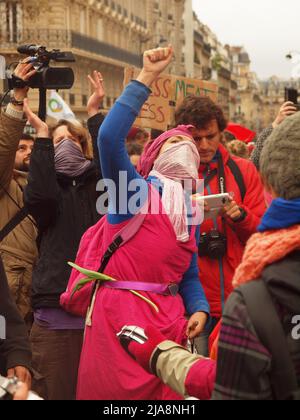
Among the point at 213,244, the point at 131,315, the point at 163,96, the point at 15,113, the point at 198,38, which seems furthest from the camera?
the point at 198,38

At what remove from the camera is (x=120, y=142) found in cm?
312

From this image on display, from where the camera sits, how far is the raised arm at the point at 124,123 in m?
3.09

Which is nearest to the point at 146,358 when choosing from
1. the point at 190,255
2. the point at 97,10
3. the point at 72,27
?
the point at 190,255

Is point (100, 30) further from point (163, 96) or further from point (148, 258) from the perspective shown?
point (148, 258)

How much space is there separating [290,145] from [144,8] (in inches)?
1980

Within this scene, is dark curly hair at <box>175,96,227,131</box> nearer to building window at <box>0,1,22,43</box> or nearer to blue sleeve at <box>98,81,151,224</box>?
blue sleeve at <box>98,81,151,224</box>

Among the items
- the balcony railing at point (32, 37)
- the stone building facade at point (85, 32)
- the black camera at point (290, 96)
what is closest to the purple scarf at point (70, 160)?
the black camera at point (290, 96)

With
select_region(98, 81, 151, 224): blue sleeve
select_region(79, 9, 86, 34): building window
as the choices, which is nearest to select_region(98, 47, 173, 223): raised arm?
select_region(98, 81, 151, 224): blue sleeve

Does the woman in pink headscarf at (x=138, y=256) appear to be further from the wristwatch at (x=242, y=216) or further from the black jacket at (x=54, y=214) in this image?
the wristwatch at (x=242, y=216)

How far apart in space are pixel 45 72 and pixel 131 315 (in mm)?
1602

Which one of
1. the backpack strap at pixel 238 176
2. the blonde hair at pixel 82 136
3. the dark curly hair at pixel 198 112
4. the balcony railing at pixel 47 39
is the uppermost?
the balcony railing at pixel 47 39

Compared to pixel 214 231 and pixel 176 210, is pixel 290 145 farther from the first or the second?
pixel 214 231

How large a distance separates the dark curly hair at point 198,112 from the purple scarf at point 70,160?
589 mm

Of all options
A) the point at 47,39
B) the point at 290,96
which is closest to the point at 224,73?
the point at 47,39
